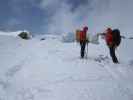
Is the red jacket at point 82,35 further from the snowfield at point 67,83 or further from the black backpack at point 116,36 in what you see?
the snowfield at point 67,83

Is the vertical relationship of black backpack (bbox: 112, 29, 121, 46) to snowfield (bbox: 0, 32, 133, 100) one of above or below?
above

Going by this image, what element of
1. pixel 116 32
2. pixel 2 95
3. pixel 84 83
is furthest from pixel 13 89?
pixel 116 32

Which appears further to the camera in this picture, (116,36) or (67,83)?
(116,36)

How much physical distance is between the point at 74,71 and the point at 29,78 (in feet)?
7.15

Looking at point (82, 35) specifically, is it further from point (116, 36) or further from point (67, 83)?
point (67, 83)

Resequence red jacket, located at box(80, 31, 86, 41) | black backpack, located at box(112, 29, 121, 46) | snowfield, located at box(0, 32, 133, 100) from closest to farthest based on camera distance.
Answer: snowfield, located at box(0, 32, 133, 100) < black backpack, located at box(112, 29, 121, 46) < red jacket, located at box(80, 31, 86, 41)

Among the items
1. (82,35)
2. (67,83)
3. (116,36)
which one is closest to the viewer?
(67,83)

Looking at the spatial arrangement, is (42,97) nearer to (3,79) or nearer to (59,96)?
(59,96)

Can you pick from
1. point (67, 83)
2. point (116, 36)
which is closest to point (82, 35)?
point (116, 36)

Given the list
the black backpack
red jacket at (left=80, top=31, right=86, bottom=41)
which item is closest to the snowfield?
the black backpack

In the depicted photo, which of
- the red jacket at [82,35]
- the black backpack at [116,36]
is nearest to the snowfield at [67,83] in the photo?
the black backpack at [116,36]

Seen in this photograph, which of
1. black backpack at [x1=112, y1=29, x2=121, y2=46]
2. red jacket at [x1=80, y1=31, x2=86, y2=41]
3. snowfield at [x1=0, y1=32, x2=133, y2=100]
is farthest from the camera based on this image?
red jacket at [x1=80, y1=31, x2=86, y2=41]

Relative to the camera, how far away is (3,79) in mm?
7902

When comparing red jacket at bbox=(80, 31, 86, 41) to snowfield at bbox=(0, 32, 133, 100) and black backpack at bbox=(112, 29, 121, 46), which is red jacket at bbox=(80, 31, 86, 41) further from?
snowfield at bbox=(0, 32, 133, 100)
